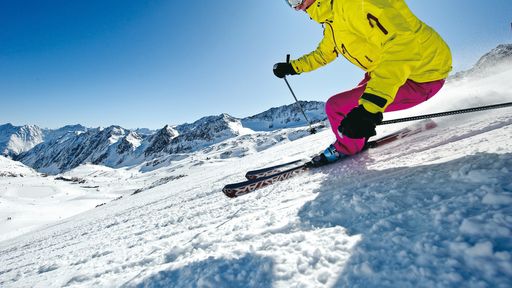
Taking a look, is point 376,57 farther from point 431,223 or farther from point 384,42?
point 431,223

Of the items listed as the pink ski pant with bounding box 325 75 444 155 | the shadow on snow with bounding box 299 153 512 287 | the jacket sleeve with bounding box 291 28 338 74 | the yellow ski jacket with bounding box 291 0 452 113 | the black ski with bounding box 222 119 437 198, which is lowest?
the shadow on snow with bounding box 299 153 512 287

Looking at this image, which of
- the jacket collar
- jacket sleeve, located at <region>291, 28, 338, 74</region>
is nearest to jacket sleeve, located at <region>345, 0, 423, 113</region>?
the jacket collar

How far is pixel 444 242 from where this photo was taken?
149 cm

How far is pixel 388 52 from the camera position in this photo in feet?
9.95

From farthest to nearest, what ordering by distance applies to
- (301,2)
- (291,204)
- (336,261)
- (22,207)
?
(22,207) → (301,2) → (291,204) → (336,261)

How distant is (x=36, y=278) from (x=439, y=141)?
5.35 metres

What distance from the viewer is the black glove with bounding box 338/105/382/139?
2871 millimetres

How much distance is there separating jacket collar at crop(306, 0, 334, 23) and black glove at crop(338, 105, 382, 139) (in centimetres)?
176

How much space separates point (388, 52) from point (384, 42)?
0.45ft

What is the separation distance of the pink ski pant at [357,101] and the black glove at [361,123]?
63.6 inches

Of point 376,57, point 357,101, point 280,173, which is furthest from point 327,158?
point 376,57

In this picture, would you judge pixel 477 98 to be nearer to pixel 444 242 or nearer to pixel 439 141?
pixel 439 141

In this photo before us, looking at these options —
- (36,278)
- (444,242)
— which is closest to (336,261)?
(444,242)

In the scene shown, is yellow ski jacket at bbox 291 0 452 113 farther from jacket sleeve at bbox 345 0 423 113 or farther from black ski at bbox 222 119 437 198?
black ski at bbox 222 119 437 198
